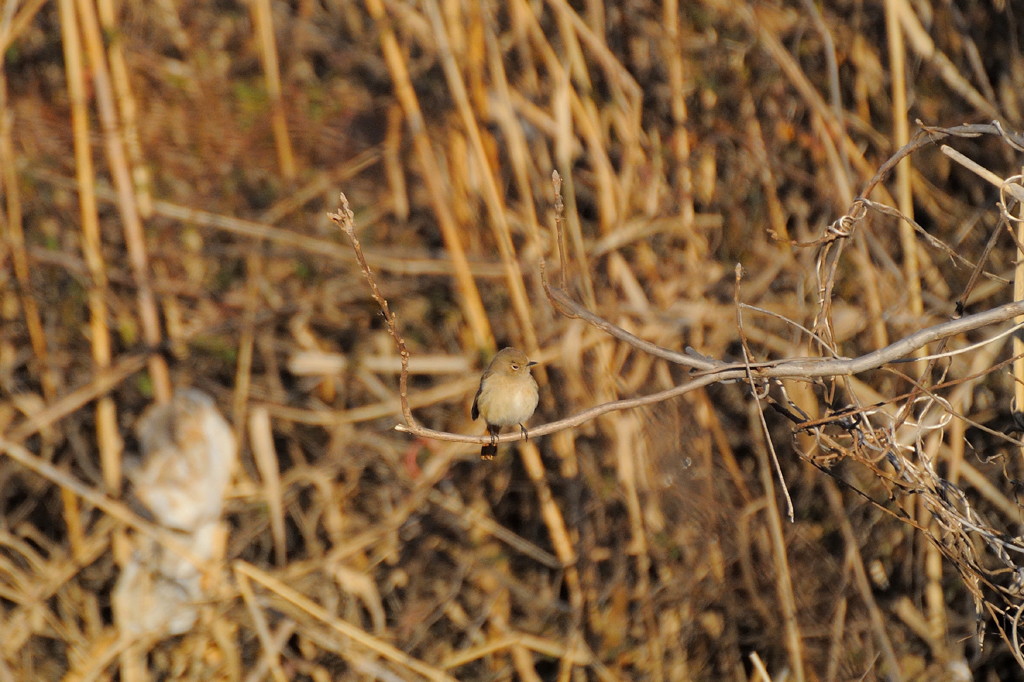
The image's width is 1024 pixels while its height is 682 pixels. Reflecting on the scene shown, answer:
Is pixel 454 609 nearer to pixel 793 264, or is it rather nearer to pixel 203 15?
pixel 793 264

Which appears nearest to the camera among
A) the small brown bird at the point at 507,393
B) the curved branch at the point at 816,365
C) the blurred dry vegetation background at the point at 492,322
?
the curved branch at the point at 816,365

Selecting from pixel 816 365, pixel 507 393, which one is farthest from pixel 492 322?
pixel 816 365

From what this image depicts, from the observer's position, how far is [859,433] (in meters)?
2.22

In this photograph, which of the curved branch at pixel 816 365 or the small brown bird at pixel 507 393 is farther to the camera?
the small brown bird at pixel 507 393

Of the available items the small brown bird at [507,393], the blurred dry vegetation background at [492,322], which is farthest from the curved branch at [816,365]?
the blurred dry vegetation background at [492,322]

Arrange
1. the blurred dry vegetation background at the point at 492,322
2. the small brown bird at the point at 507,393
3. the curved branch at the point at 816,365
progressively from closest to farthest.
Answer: the curved branch at the point at 816,365 → the small brown bird at the point at 507,393 → the blurred dry vegetation background at the point at 492,322

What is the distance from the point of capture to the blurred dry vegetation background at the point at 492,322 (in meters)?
4.41

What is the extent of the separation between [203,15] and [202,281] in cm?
135

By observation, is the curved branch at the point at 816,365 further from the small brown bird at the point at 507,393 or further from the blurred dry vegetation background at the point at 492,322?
the blurred dry vegetation background at the point at 492,322

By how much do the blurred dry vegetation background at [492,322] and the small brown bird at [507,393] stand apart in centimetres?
92

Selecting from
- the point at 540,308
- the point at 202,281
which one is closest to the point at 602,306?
the point at 540,308

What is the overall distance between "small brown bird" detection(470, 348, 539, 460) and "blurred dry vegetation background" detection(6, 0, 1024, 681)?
36.1 inches

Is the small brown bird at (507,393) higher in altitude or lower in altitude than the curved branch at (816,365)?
lower

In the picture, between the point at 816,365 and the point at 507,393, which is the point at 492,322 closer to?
the point at 507,393
